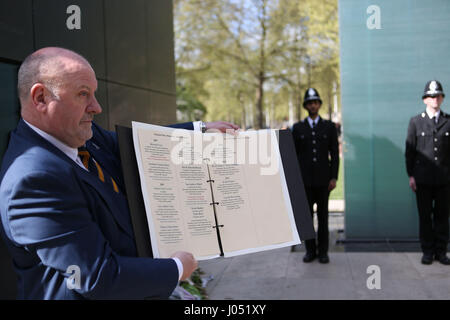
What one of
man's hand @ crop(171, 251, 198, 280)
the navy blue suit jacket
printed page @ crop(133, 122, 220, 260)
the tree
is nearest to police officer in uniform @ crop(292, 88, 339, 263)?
printed page @ crop(133, 122, 220, 260)

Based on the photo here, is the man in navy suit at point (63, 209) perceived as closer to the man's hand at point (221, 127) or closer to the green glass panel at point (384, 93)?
the man's hand at point (221, 127)

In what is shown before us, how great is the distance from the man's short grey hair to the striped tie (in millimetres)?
281

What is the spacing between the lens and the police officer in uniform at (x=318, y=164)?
5727 millimetres

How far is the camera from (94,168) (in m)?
1.60

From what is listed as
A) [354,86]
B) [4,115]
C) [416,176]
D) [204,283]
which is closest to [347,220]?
[416,176]

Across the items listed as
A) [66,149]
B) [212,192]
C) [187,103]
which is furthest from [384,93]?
[187,103]

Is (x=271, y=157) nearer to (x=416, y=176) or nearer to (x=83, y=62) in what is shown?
(x=83, y=62)

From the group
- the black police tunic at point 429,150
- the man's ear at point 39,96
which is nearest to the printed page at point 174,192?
the man's ear at point 39,96

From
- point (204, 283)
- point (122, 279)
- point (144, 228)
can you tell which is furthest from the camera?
point (204, 283)

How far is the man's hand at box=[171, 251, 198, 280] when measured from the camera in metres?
1.52

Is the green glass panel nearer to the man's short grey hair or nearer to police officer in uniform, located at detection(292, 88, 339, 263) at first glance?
police officer in uniform, located at detection(292, 88, 339, 263)

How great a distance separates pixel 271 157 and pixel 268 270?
3899 mm

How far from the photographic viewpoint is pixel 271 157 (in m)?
1.86

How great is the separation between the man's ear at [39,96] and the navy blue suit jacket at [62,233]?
82 mm
